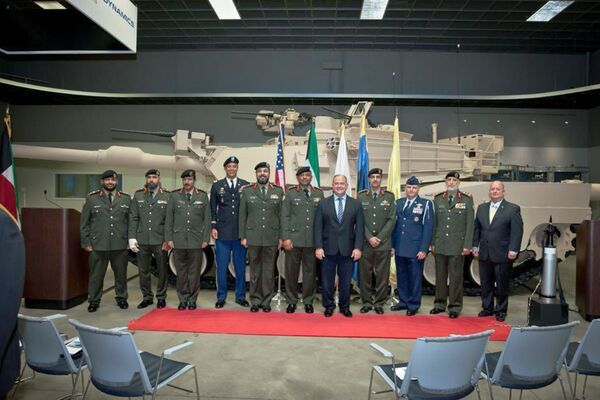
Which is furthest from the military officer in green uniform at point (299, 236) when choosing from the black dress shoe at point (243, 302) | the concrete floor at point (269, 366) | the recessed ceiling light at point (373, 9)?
the recessed ceiling light at point (373, 9)

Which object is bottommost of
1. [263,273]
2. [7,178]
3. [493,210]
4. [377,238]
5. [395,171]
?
[263,273]

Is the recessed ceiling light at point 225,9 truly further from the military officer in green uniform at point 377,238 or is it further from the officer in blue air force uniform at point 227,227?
the military officer in green uniform at point 377,238

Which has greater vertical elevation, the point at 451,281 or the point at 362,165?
the point at 362,165

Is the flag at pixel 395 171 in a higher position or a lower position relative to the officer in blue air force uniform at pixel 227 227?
higher

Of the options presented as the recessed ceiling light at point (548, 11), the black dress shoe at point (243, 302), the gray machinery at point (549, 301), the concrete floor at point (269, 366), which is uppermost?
the recessed ceiling light at point (548, 11)

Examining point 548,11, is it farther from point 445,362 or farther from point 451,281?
point 445,362

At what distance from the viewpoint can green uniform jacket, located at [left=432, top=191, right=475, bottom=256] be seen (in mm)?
5445

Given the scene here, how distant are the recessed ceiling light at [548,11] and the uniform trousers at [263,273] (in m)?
8.35

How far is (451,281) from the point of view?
5.52 m

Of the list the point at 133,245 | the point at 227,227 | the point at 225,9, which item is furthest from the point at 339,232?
the point at 225,9

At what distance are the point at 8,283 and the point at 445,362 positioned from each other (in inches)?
78.0

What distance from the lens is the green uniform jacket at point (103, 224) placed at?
18.1ft

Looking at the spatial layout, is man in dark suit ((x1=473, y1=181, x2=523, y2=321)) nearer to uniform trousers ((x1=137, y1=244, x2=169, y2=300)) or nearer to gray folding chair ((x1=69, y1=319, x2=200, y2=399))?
uniform trousers ((x1=137, y1=244, x2=169, y2=300))

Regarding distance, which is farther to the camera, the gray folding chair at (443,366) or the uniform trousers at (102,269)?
the uniform trousers at (102,269)
